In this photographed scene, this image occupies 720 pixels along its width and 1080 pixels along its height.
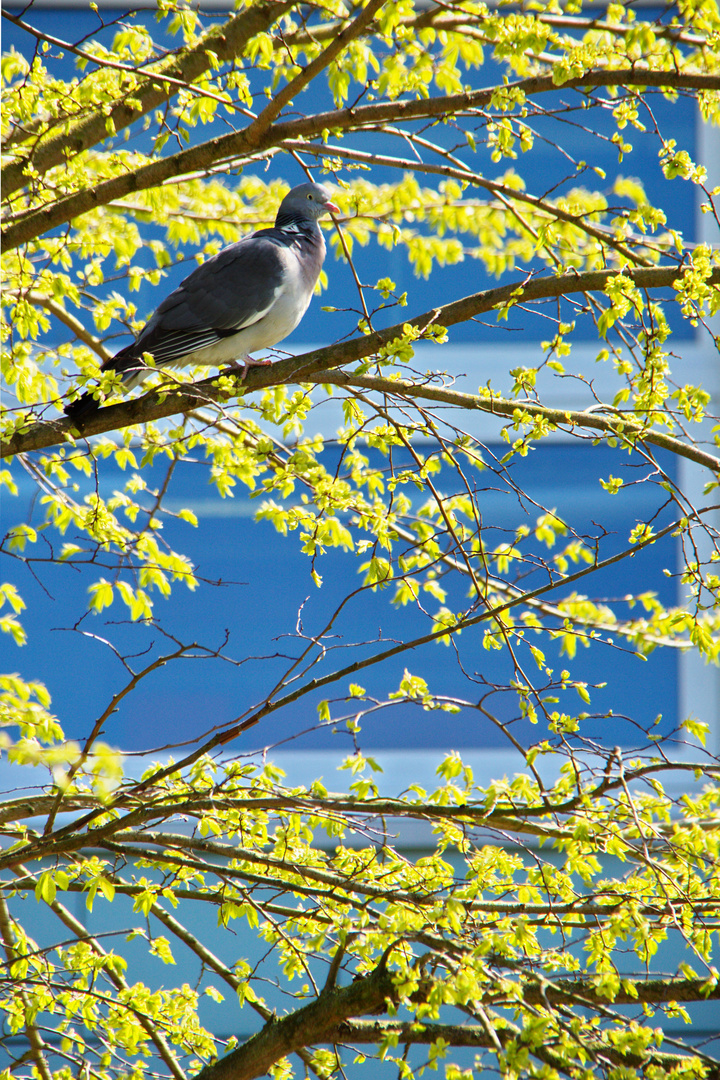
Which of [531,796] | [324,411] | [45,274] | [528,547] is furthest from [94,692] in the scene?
[531,796]

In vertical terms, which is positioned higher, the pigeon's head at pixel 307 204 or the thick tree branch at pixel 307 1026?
the pigeon's head at pixel 307 204

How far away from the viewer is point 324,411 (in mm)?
5500

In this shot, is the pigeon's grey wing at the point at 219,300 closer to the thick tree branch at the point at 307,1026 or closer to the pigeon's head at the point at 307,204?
the pigeon's head at the point at 307,204

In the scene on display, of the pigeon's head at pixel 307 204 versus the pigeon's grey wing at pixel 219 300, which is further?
the pigeon's head at pixel 307 204

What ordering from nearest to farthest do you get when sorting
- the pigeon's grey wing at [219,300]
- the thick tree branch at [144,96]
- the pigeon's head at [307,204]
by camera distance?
the thick tree branch at [144,96] → the pigeon's grey wing at [219,300] → the pigeon's head at [307,204]

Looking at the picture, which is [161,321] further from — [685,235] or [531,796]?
[685,235]

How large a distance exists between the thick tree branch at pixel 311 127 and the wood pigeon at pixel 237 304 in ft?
1.48

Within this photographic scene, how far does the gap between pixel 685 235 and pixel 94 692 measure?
438 cm

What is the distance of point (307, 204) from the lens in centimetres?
334

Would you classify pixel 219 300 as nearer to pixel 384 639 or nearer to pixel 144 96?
pixel 144 96

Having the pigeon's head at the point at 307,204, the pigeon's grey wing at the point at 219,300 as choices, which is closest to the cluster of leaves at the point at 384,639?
the pigeon's head at the point at 307,204

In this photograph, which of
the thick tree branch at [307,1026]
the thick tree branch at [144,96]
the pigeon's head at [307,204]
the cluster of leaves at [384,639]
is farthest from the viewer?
the pigeon's head at [307,204]

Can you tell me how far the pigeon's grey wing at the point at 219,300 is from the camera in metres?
2.90

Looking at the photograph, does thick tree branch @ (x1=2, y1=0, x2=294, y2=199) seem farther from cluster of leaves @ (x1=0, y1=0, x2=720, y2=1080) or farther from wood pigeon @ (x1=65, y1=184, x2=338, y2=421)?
wood pigeon @ (x1=65, y1=184, x2=338, y2=421)
